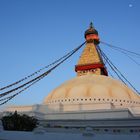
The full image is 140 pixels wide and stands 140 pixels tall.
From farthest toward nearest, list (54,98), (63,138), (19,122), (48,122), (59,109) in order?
1. (54,98)
2. (59,109)
3. (48,122)
4. (19,122)
5. (63,138)

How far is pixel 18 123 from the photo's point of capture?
20.6 m

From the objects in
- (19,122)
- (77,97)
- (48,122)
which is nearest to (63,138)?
(19,122)

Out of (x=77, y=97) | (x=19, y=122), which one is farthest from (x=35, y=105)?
(x=19, y=122)

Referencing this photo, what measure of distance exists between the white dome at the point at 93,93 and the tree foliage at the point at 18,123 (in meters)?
5.83

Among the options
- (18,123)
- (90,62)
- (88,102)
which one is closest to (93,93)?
(88,102)

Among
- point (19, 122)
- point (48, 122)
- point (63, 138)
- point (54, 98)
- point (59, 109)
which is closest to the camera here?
point (63, 138)

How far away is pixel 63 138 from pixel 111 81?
12533mm

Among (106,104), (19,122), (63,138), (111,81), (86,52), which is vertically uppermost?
(86,52)

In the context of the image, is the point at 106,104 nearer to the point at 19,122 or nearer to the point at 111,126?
the point at 111,126

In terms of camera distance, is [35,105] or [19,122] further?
[35,105]

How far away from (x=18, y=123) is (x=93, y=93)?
26.3 ft

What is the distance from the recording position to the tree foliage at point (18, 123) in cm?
2044

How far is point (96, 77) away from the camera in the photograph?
1152 inches

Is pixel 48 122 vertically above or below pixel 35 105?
below
